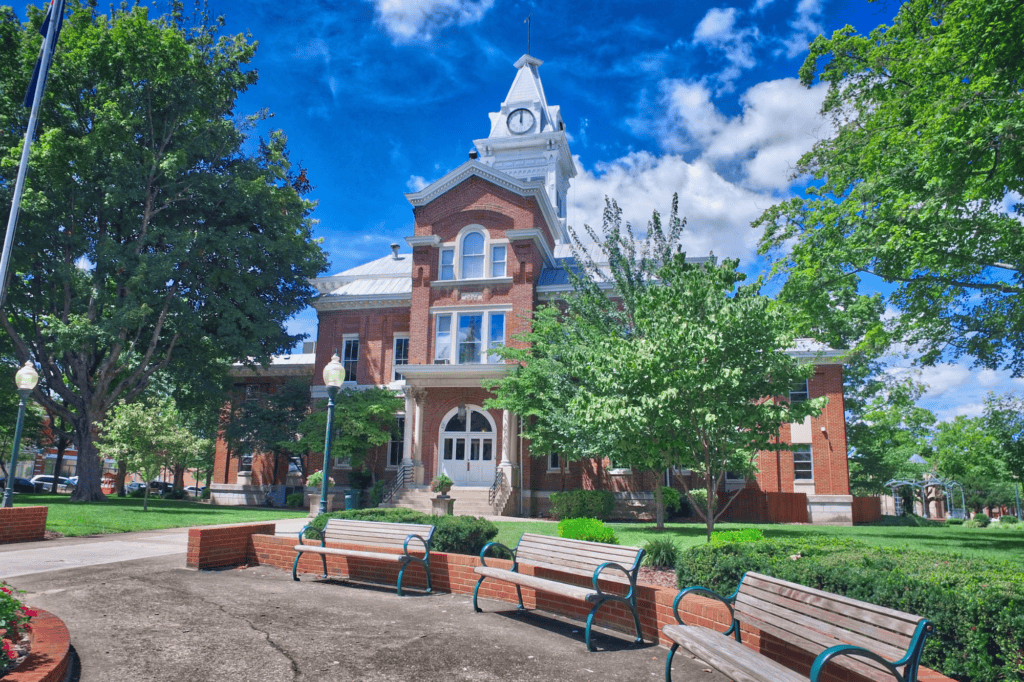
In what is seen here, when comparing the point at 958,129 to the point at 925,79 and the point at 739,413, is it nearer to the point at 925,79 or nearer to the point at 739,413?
the point at 925,79

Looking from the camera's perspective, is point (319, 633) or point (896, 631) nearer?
point (896, 631)

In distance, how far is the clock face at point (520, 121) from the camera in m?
52.8

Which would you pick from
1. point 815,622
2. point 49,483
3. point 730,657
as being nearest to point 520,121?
point 49,483

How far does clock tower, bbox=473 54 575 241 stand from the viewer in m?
51.6

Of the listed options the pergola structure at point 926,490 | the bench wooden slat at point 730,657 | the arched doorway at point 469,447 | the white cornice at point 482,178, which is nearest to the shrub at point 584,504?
the arched doorway at point 469,447

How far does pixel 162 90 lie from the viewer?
87.9 ft

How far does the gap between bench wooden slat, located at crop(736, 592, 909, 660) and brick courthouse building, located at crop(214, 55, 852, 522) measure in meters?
21.7

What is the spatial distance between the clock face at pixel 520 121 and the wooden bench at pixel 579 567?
48.5 meters

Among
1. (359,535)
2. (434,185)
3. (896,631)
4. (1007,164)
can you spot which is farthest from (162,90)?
(896,631)

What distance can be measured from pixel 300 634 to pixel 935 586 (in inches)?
233

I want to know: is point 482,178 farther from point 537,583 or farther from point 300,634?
point 300,634

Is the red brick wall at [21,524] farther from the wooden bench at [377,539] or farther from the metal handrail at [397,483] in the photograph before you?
the metal handrail at [397,483]

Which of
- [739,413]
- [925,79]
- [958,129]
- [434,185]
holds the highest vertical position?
[434,185]

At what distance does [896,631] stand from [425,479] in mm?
26733
